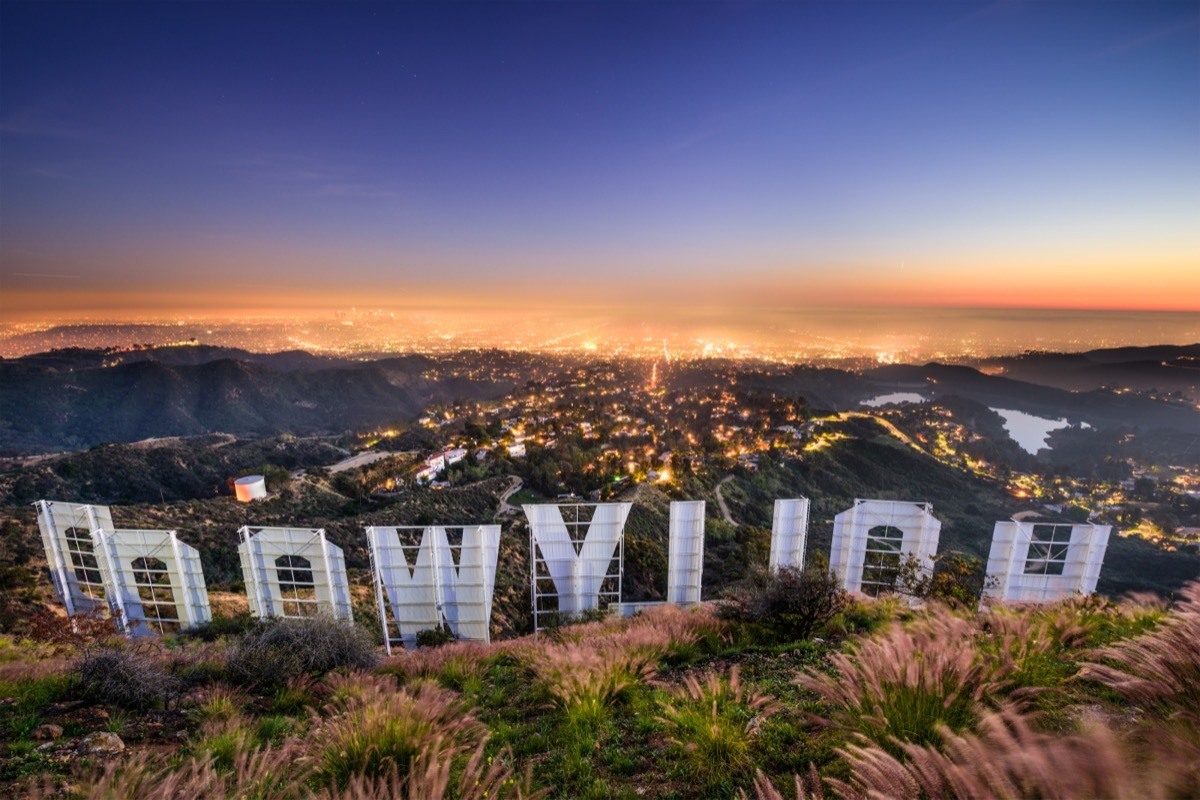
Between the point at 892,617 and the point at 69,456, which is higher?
the point at 892,617

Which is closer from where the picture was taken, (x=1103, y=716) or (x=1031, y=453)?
(x=1103, y=716)

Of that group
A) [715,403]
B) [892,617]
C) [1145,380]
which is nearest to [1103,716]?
[892,617]

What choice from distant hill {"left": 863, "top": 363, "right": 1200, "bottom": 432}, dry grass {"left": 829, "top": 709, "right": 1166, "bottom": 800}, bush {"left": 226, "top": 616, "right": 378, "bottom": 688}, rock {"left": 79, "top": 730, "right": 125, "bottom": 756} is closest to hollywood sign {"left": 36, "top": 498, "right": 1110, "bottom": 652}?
bush {"left": 226, "top": 616, "right": 378, "bottom": 688}

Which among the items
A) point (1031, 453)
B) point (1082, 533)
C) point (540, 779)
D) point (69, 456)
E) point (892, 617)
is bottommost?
point (1031, 453)

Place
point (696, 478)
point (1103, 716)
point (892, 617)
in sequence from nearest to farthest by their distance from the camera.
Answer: point (1103, 716), point (892, 617), point (696, 478)

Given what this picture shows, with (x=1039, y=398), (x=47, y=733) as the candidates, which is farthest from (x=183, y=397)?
(x=1039, y=398)

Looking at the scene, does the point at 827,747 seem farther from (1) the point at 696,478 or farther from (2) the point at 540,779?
(1) the point at 696,478

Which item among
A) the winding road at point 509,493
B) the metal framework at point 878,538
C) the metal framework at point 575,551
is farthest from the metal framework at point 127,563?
the winding road at point 509,493
